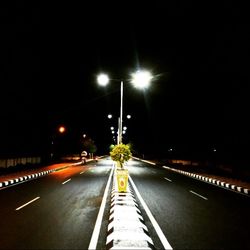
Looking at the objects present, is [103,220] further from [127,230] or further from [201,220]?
[201,220]

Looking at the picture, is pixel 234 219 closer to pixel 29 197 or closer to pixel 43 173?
pixel 29 197

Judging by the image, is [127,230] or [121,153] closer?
[127,230]

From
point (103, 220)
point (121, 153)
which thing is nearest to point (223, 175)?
point (121, 153)

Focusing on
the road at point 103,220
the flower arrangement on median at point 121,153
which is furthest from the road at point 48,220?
the flower arrangement on median at point 121,153

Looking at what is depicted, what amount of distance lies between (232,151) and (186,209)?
4842cm

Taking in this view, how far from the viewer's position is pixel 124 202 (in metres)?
11.4

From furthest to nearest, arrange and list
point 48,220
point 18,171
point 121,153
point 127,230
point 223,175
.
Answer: point 18,171
point 223,175
point 121,153
point 48,220
point 127,230

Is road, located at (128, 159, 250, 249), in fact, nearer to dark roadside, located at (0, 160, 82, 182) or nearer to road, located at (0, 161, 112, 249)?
road, located at (0, 161, 112, 249)

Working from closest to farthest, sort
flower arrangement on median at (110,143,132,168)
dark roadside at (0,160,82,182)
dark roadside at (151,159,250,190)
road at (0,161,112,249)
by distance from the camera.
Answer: road at (0,161,112,249) < flower arrangement on median at (110,143,132,168) < dark roadside at (151,159,250,190) < dark roadside at (0,160,82,182)

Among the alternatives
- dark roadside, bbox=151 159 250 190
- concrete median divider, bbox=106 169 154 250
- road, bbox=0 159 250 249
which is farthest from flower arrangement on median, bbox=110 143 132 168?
dark roadside, bbox=151 159 250 190

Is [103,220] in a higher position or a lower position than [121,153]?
lower

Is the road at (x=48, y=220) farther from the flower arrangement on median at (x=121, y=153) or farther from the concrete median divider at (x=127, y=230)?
the flower arrangement on median at (x=121, y=153)

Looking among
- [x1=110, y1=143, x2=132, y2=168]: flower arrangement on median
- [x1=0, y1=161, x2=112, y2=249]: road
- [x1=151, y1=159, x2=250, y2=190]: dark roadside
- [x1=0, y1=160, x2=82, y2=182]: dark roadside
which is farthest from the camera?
[x1=0, y1=160, x2=82, y2=182]: dark roadside

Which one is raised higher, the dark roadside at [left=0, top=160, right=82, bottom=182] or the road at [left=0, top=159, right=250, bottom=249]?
the dark roadside at [left=0, top=160, right=82, bottom=182]
